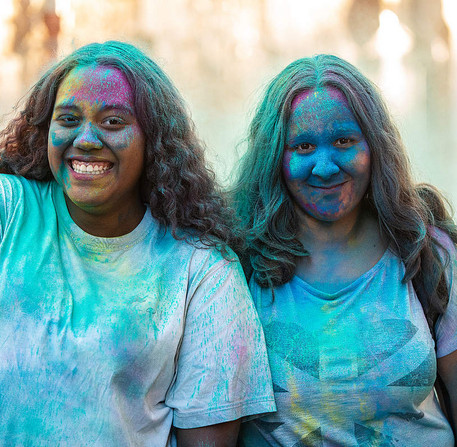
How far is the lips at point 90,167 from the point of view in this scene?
2.01 m

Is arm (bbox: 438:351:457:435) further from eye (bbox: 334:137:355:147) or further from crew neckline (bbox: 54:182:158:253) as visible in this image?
crew neckline (bbox: 54:182:158:253)

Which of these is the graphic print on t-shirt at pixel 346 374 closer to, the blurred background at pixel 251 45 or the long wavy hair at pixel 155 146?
the long wavy hair at pixel 155 146

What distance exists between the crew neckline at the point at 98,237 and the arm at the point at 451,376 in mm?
1041

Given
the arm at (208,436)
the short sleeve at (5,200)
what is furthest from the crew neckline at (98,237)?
the arm at (208,436)

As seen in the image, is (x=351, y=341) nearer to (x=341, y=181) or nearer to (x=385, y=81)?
(x=341, y=181)

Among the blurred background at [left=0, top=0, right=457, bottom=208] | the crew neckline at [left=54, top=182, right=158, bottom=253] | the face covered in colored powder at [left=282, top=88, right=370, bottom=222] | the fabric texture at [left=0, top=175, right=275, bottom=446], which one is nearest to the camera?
the fabric texture at [left=0, top=175, right=275, bottom=446]

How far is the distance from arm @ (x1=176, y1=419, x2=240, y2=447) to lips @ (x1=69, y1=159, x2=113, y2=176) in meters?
0.81

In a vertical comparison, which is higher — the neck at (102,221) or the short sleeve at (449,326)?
the neck at (102,221)

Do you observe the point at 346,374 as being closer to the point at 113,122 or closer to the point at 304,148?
the point at 304,148

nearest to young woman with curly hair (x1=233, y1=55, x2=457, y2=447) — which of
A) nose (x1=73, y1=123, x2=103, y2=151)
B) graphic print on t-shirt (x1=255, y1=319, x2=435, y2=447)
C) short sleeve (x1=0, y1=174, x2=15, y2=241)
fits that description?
graphic print on t-shirt (x1=255, y1=319, x2=435, y2=447)

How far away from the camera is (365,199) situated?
2.37 metres

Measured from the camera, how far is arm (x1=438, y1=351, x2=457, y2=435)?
2189mm

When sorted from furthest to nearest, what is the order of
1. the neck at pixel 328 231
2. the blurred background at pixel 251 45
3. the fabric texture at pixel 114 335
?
the blurred background at pixel 251 45 < the neck at pixel 328 231 < the fabric texture at pixel 114 335

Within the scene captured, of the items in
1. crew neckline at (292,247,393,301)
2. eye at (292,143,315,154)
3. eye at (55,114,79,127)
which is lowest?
crew neckline at (292,247,393,301)
